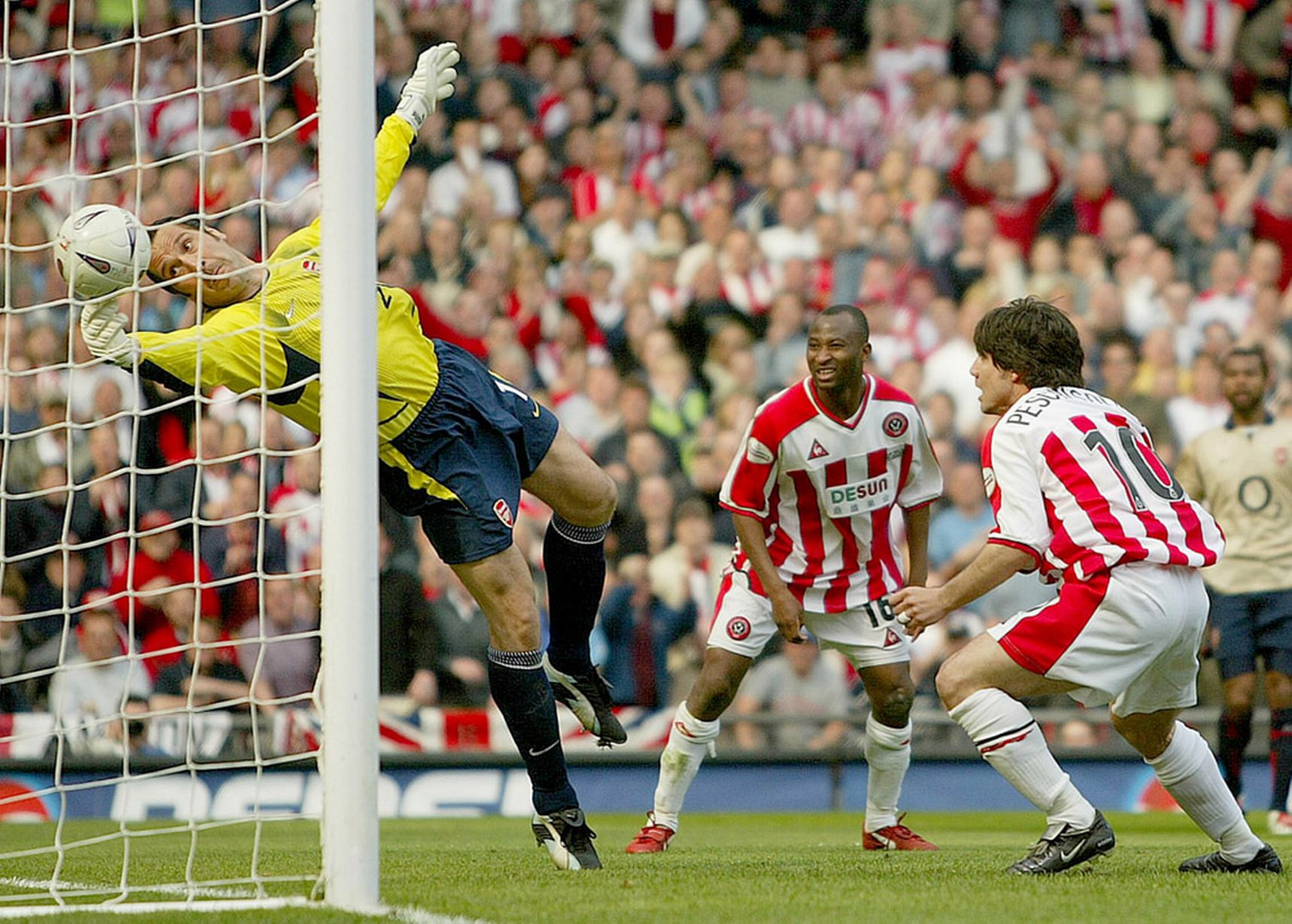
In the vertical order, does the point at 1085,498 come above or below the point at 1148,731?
above

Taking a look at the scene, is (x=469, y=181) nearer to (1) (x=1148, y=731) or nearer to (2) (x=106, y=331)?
(2) (x=106, y=331)

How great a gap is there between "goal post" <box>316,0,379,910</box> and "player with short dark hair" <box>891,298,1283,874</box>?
1.62m

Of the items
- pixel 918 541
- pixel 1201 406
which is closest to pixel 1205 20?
pixel 1201 406

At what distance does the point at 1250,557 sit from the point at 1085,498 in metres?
3.86

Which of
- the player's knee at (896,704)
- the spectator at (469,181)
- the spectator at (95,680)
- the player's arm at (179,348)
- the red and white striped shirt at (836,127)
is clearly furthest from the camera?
the red and white striped shirt at (836,127)

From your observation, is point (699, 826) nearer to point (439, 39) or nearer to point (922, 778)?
point (922, 778)

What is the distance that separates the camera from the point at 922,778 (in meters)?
10.7

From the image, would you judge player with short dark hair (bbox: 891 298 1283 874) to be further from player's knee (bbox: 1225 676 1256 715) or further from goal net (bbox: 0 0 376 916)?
goal net (bbox: 0 0 376 916)

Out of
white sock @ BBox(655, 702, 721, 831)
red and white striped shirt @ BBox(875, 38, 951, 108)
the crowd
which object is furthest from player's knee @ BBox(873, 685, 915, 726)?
red and white striped shirt @ BBox(875, 38, 951, 108)

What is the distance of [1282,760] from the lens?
823cm

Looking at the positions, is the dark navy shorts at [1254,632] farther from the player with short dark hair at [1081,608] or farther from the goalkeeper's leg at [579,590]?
the goalkeeper's leg at [579,590]

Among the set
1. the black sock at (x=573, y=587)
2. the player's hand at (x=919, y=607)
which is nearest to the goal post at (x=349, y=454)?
the player's hand at (x=919, y=607)

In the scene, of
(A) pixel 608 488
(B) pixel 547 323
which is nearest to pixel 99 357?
(A) pixel 608 488

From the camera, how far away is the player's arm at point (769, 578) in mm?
7059
